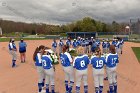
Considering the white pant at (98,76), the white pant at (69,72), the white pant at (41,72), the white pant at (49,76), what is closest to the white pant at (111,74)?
the white pant at (98,76)

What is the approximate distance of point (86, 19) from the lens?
323 ft

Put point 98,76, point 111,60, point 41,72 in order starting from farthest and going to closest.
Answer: point 41,72 < point 111,60 < point 98,76

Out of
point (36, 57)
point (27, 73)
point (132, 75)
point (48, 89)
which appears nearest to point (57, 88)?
point (48, 89)

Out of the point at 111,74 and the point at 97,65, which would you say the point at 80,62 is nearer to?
the point at 97,65

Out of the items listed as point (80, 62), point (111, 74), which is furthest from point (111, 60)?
point (80, 62)

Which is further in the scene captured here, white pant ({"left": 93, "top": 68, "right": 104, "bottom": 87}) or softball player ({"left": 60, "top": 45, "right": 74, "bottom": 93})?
softball player ({"left": 60, "top": 45, "right": 74, "bottom": 93})

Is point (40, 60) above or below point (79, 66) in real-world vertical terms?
above

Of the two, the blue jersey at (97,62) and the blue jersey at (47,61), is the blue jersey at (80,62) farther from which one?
the blue jersey at (47,61)

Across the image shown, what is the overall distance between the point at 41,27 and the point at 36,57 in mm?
109177

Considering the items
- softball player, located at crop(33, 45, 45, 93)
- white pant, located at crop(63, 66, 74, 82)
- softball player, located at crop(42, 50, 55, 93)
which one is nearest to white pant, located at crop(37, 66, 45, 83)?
softball player, located at crop(33, 45, 45, 93)

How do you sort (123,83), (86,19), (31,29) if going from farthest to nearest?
(31,29) → (86,19) → (123,83)

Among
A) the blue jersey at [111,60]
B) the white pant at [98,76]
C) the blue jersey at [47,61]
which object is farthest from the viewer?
the blue jersey at [111,60]

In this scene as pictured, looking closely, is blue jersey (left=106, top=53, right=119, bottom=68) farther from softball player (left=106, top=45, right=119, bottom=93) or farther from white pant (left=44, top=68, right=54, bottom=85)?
white pant (left=44, top=68, right=54, bottom=85)

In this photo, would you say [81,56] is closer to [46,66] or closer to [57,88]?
[46,66]
